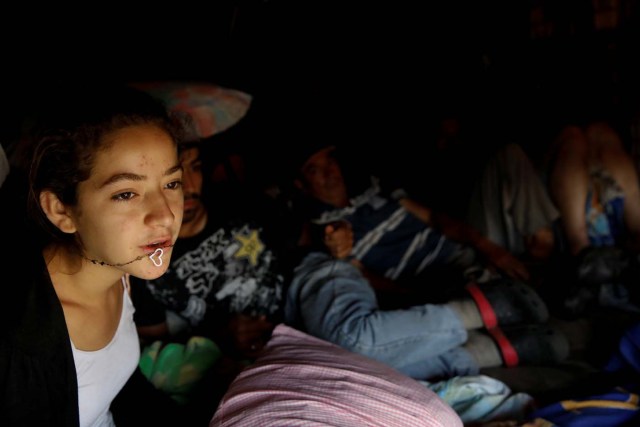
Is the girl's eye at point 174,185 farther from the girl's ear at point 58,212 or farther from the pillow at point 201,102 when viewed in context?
the pillow at point 201,102

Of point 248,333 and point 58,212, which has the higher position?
point 58,212

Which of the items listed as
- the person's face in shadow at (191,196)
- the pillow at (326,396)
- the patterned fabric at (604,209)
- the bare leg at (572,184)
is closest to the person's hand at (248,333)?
the person's face in shadow at (191,196)

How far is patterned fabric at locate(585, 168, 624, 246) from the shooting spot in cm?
269

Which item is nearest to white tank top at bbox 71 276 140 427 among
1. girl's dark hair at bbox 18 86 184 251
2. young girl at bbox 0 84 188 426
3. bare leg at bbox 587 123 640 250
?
young girl at bbox 0 84 188 426

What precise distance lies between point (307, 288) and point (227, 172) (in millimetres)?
1377

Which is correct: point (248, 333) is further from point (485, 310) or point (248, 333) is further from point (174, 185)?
point (174, 185)

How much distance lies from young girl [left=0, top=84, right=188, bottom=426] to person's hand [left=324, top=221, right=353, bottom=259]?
1.18 metres

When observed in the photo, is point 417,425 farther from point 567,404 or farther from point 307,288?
point 307,288

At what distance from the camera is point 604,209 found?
2.71 m

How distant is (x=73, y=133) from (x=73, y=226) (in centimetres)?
18

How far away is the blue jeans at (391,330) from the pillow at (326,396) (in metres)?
0.45

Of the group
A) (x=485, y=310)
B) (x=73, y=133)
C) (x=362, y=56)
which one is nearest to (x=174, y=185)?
(x=73, y=133)

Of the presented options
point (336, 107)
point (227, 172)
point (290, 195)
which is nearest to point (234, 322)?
point (290, 195)

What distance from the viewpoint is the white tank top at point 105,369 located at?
112 centimetres
